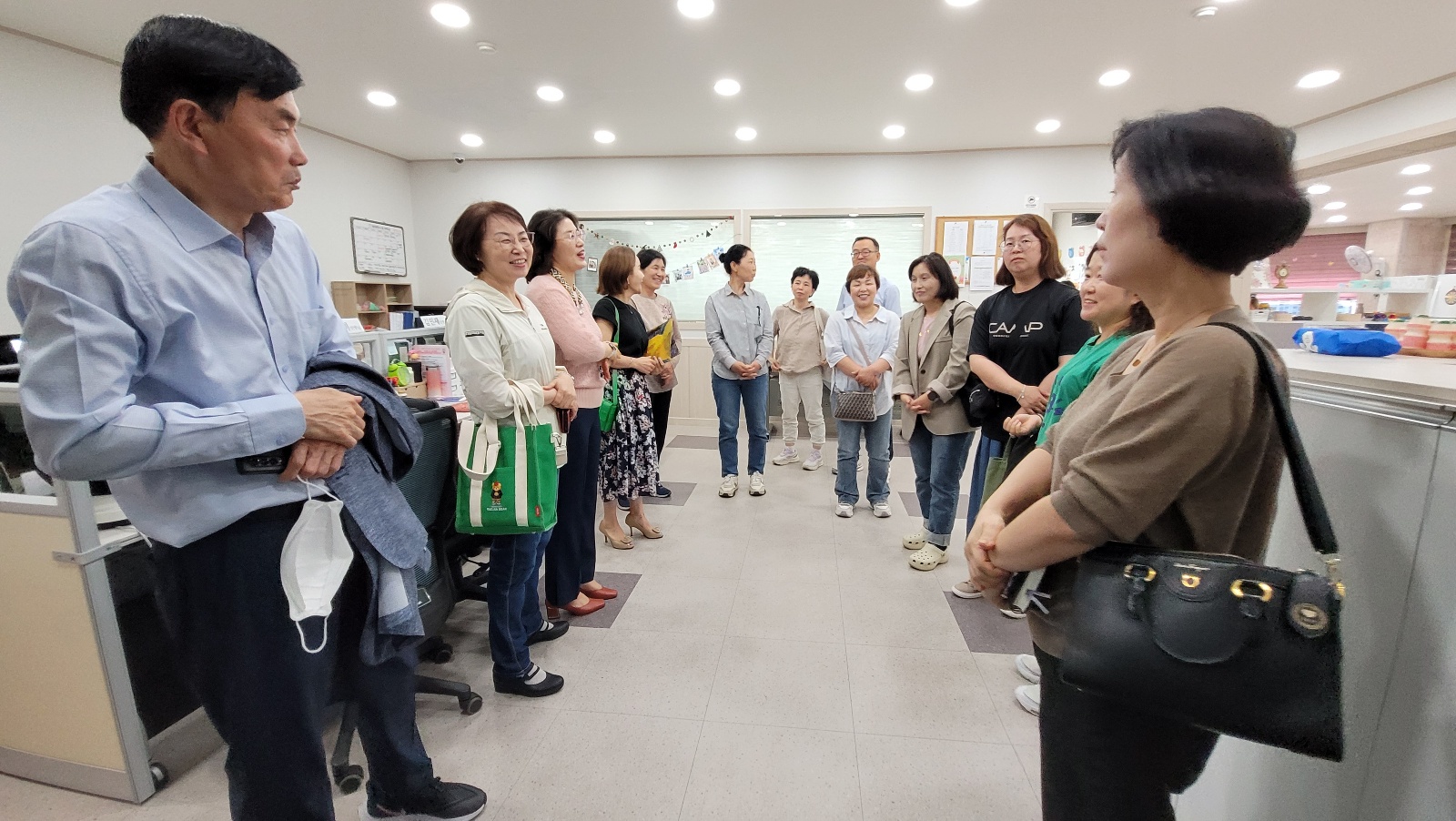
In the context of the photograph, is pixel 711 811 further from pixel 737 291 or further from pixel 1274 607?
pixel 737 291

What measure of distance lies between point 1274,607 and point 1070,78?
176 inches

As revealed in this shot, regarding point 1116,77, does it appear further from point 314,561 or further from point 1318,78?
point 314,561

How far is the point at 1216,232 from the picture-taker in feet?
2.18

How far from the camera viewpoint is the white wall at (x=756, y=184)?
5.49 m

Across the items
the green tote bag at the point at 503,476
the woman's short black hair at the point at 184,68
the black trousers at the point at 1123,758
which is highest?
the woman's short black hair at the point at 184,68

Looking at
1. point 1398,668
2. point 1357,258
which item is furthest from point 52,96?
point 1357,258

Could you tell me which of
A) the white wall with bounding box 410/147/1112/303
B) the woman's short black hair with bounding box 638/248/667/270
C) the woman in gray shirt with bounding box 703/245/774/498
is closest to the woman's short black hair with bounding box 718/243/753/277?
the woman in gray shirt with bounding box 703/245/774/498

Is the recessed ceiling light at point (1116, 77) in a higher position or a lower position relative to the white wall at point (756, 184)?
higher

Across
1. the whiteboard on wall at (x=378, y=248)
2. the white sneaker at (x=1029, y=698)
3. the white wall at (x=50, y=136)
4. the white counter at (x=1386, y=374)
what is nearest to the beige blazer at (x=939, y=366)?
the white sneaker at (x=1029, y=698)

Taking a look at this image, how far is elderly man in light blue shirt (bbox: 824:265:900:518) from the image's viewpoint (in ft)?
10.3

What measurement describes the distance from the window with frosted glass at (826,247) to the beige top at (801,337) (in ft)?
7.10

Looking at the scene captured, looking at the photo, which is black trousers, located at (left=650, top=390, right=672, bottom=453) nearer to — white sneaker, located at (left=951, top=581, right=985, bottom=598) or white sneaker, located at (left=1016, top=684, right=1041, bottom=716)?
white sneaker, located at (left=951, top=581, right=985, bottom=598)

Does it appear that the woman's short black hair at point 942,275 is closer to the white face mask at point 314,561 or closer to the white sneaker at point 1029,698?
the white sneaker at point 1029,698

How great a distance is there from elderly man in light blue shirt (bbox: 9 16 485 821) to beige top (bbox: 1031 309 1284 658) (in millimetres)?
1114
